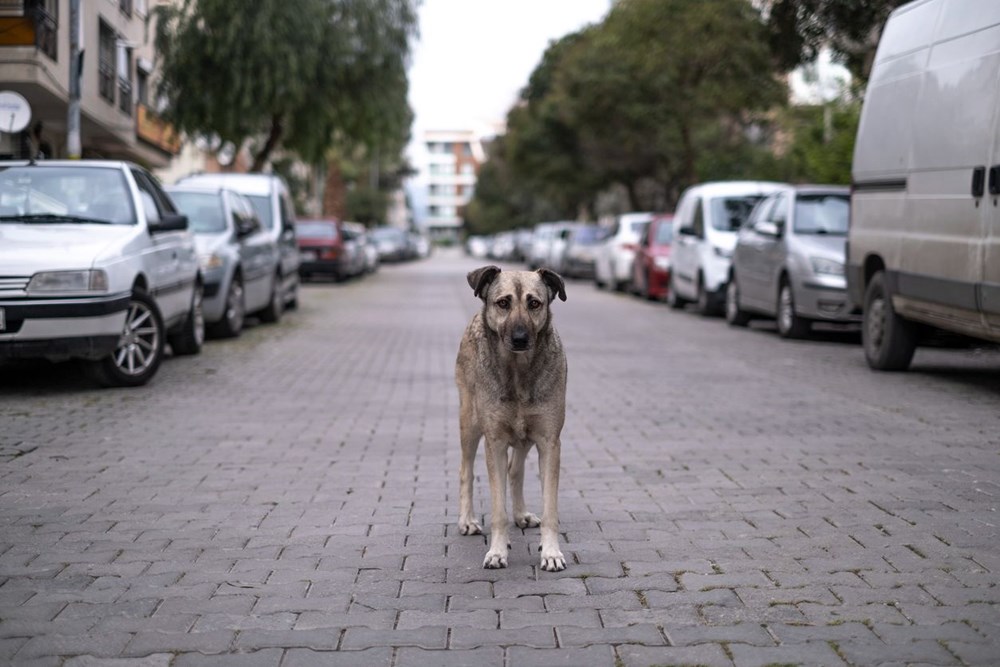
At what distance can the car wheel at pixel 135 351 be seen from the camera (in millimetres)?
Answer: 10859

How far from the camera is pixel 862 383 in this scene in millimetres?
11805

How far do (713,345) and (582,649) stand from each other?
40.2 feet

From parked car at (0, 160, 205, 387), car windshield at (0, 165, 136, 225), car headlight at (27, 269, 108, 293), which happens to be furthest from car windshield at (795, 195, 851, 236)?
car headlight at (27, 269, 108, 293)

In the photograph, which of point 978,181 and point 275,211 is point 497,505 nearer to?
point 978,181

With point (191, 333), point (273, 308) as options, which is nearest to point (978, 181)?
point (191, 333)

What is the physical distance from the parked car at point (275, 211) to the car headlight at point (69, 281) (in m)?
9.63

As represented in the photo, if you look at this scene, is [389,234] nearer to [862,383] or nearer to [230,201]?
[230,201]

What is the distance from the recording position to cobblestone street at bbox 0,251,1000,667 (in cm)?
426

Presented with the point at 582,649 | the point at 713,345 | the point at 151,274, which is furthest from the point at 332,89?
the point at 582,649

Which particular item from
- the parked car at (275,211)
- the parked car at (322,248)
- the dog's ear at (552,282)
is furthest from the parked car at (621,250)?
the dog's ear at (552,282)

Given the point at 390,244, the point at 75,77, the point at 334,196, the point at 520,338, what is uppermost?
the point at 75,77

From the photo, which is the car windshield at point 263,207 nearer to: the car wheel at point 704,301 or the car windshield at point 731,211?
the car wheel at point 704,301

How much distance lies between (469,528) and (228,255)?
1073 centimetres

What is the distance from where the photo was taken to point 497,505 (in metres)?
5.24
